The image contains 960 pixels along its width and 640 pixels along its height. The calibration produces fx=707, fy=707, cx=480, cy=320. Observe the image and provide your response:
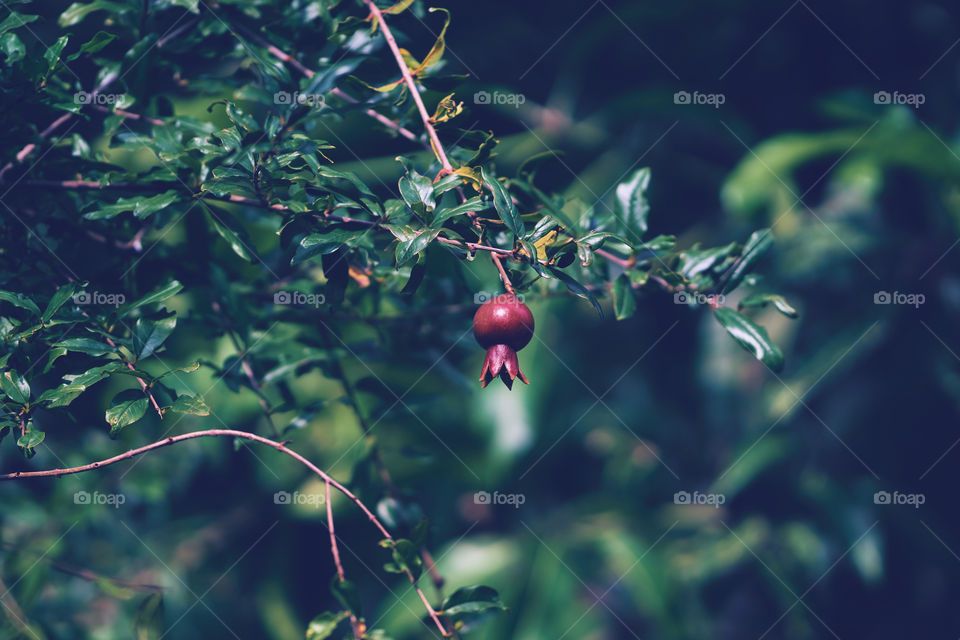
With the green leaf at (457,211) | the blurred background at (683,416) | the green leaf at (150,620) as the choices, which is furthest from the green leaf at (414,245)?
the blurred background at (683,416)

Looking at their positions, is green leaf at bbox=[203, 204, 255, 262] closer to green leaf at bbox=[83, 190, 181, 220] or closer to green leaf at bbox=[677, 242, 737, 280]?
green leaf at bbox=[83, 190, 181, 220]

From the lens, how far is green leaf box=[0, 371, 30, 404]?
0.45m

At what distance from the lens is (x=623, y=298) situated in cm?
58

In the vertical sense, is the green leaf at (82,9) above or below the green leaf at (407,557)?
above

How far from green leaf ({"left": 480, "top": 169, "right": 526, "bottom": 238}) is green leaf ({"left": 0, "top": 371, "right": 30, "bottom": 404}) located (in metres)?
0.33

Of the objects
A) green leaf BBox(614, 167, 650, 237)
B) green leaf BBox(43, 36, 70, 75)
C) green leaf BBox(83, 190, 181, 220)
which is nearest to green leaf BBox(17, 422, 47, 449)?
green leaf BBox(83, 190, 181, 220)

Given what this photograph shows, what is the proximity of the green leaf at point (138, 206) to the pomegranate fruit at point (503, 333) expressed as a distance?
0.25 metres

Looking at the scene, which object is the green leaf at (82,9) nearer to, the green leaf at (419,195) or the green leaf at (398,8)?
the green leaf at (398,8)

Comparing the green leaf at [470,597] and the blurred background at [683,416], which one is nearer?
the green leaf at [470,597]

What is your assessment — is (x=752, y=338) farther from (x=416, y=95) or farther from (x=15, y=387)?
(x=15, y=387)

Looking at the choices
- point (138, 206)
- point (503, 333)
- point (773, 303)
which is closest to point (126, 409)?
point (138, 206)

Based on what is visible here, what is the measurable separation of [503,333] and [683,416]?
1.46 m

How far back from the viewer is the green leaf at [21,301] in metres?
0.47

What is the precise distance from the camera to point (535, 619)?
4.40 ft
